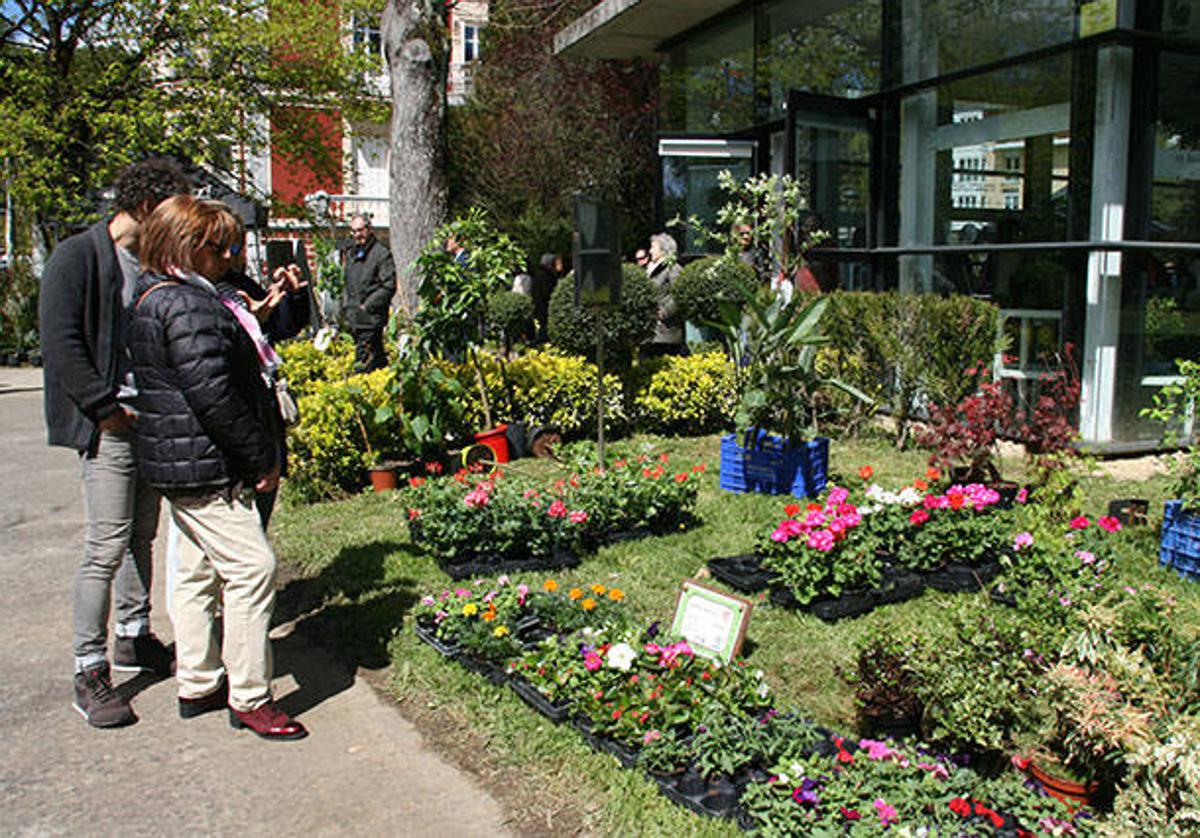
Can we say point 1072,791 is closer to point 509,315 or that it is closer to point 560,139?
point 509,315

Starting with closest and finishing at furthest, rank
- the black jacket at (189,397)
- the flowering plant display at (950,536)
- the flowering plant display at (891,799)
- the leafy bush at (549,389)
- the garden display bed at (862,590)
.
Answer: the flowering plant display at (891,799) < the black jacket at (189,397) < the garden display bed at (862,590) < the flowering plant display at (950,536) < the leafy bush at (549,389)

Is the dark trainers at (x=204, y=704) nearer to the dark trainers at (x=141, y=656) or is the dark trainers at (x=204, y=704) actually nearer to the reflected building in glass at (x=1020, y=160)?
the dark trainers at (x=141, y=656)

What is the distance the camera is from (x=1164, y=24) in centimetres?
757

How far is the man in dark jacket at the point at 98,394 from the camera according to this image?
369 cm

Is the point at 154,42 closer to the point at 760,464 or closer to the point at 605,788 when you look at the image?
the point at 760,464

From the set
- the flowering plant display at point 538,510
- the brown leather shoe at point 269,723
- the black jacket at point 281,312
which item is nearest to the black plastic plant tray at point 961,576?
the flowering plant display at point 538,510

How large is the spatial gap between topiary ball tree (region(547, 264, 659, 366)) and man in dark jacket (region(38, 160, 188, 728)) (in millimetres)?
4725

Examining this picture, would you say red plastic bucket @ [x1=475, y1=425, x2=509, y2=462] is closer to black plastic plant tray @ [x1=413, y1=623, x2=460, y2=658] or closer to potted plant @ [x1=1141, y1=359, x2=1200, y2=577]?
black plastic plant tray @ [x1=413, y1=623, x2=460, y2=658]

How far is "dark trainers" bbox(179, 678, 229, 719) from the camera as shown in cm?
380

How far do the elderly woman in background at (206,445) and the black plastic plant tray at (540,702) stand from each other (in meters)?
0.83

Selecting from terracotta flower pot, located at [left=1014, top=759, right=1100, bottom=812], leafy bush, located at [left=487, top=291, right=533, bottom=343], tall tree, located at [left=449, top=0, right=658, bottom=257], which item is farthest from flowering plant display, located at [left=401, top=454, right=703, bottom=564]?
tall tree, located at [left=449, top=0, right=658, bottom=257]

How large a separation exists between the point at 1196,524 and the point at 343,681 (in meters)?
4.06

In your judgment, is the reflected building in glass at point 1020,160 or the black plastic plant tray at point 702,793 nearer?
the black plastic plant tray at point 702,793

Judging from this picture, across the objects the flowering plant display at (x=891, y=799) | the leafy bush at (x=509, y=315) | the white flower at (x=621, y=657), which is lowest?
the flowering plant display at (x=891, y=799)
